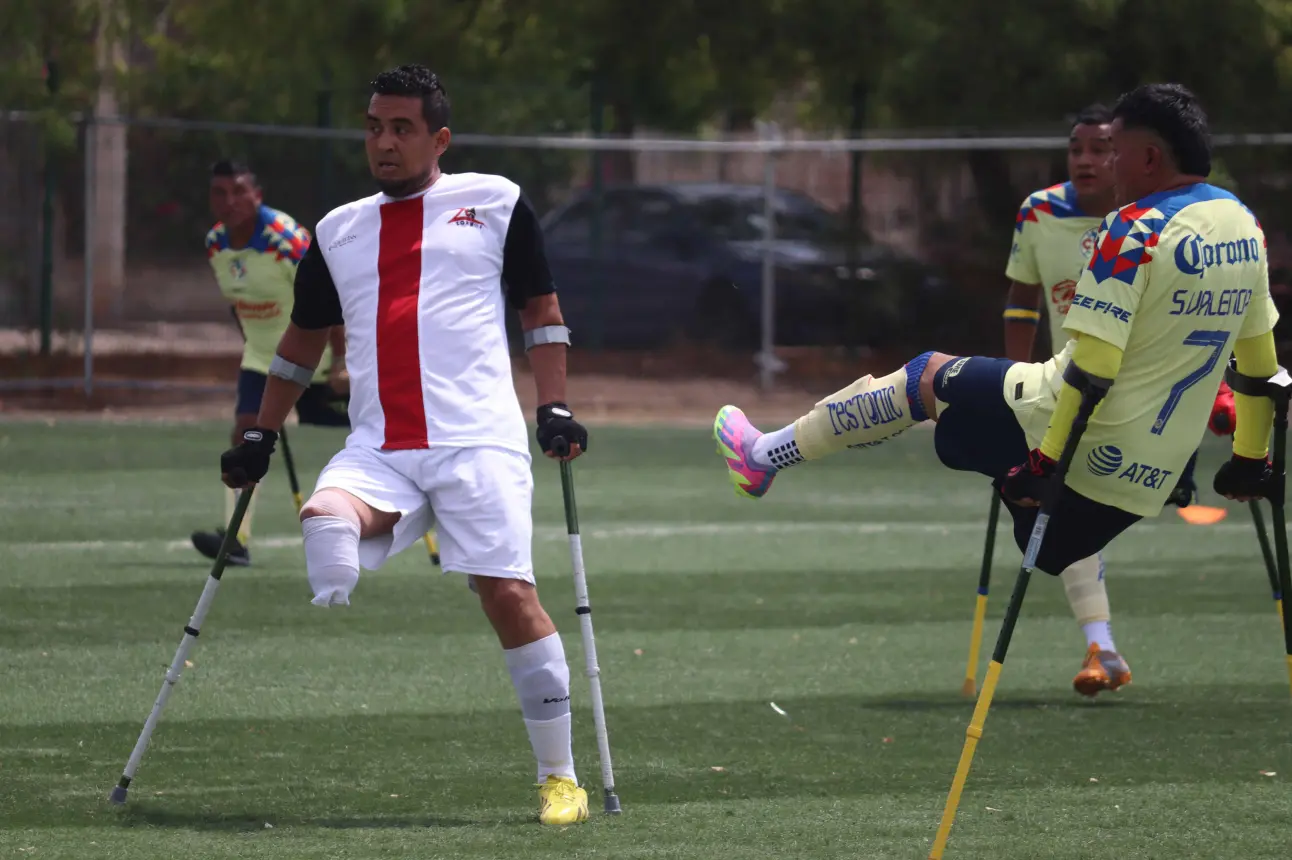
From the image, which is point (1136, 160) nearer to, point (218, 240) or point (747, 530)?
point (218, 240)

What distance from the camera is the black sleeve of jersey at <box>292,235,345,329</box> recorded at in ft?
20.7

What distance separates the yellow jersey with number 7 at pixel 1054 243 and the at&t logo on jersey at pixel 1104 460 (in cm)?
282

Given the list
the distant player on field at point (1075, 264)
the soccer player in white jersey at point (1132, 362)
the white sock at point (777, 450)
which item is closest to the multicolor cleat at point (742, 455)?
the white sock at point (777, 450)

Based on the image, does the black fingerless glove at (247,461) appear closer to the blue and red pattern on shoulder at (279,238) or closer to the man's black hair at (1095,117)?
the man's black hair at (1095,117)

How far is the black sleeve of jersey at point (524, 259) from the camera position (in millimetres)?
6215

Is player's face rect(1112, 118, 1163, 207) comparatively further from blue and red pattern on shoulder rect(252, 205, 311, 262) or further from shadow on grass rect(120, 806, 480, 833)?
blue and red pattern on shoulder rect(252, 205, 311, 262)

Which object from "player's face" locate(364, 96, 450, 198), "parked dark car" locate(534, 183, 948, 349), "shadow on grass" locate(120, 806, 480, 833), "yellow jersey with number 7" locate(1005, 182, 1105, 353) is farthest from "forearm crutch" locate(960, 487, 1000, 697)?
"parked dark car" locate(534, 183, 948, 349)

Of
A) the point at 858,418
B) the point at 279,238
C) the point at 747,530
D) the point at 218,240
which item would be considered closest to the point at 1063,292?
the point at 858,418

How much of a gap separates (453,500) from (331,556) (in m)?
0.45

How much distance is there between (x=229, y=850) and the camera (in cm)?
570

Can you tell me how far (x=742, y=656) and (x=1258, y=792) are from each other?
312cm

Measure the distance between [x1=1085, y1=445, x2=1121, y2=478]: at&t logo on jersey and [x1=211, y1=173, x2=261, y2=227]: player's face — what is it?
749 centimetres

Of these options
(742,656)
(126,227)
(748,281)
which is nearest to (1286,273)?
(748,281)

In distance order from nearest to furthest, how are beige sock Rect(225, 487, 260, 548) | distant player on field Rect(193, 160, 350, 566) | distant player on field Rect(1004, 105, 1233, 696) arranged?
distant player on field Rect(1004, 105, 1233, 696), beige sock Rect(225, 487, 260, 548), distant player on field Rect(193, 160, 350, 566)
